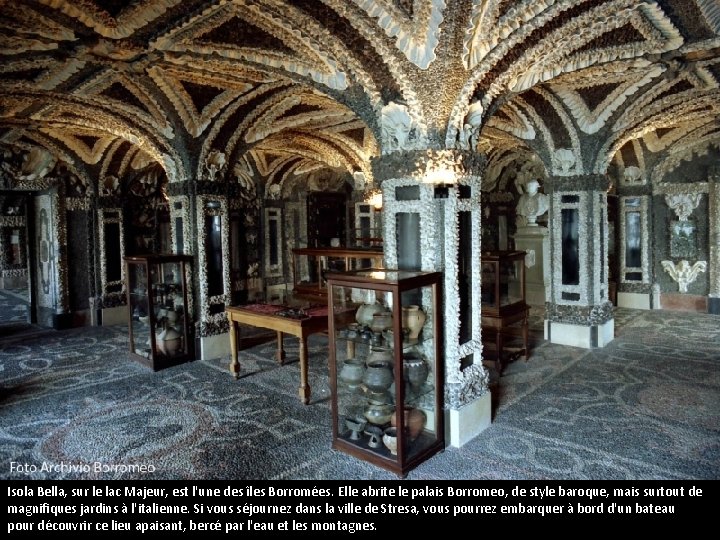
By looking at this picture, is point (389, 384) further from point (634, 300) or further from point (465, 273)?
point (634, 300)

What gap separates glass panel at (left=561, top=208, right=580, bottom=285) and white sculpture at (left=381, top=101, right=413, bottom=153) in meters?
4.35

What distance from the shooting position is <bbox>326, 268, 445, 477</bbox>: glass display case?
391cm

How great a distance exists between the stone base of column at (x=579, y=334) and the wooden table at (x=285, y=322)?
158 inches

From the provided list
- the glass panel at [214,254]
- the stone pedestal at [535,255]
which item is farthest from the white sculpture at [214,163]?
the stone pedestal at [535,255]

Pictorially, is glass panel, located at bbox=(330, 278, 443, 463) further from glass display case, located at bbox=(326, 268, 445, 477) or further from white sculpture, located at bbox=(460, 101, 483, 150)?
white sculpture, located at bbox=(460, 101, 483, 150)

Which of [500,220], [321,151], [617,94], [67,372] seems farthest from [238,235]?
[617,94]

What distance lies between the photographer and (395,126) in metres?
4.53

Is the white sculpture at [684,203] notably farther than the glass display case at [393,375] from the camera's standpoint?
Yes

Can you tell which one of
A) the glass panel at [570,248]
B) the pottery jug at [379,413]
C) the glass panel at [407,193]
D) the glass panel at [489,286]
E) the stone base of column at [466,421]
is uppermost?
the glass panel at [407,193]


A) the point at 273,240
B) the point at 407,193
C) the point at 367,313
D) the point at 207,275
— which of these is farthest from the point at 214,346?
the point at 273,240

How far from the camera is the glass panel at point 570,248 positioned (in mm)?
7762

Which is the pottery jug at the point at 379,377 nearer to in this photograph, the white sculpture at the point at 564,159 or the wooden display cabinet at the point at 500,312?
the wooden display cabinet at the point at 500,312

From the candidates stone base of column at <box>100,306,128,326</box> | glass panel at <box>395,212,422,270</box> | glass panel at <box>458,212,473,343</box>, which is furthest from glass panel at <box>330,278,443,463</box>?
stone base of column at <box>100,306,128,326</box>
